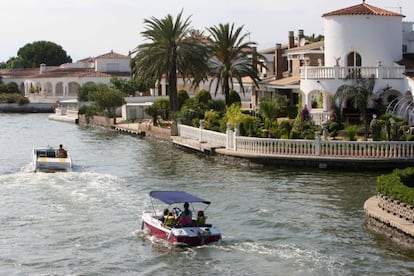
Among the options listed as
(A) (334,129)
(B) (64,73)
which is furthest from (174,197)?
(B) (64,73)

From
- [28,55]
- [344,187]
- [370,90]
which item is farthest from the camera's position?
[28,55]

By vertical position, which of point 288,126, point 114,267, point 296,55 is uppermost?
point 296,55

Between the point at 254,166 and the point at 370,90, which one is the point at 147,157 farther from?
the point at 370,90

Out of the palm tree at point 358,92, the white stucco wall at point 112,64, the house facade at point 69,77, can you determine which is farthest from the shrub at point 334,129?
the white stucco wall at point 112,64

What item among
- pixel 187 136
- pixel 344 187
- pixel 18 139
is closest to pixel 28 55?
pixel 18 139

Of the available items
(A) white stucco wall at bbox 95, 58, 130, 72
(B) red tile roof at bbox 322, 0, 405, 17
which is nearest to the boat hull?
(B) red tile roof at bbox 322, 0, 405, 17

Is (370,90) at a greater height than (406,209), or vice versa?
(370,90)

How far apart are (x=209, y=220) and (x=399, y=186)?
7352mm

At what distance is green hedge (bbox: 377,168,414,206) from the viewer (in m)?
25.8

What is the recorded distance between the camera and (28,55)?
552 feet

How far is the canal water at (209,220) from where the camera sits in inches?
962

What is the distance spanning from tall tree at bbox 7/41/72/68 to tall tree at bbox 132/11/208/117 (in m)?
102

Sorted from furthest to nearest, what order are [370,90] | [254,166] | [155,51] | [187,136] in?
[155,51]
[187,136]
[370,90]
[254,166]

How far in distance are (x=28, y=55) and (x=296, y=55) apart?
10873cm
